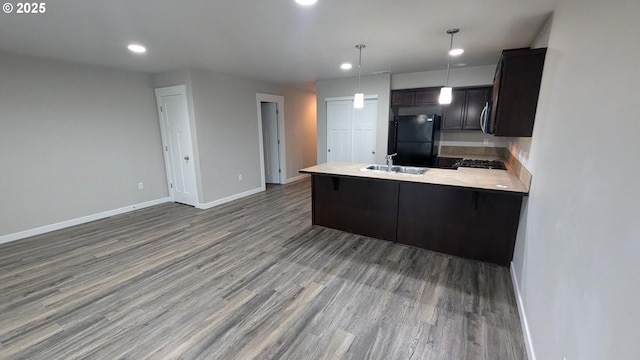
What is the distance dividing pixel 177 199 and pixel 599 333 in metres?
5.68

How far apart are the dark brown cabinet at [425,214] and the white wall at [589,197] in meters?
Answer: 0.85

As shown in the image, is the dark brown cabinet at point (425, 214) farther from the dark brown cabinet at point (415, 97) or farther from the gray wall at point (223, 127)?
the dark brown cabinet at point (415, 97)

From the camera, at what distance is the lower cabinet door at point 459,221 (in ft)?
8.78

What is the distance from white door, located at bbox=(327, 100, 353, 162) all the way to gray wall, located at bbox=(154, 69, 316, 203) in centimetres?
132

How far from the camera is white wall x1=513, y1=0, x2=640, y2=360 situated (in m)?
0.83

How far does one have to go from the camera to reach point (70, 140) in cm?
387

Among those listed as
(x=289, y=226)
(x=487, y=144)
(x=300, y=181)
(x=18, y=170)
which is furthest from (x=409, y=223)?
(x=18, y=170)

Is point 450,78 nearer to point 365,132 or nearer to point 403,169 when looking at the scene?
point 365,132

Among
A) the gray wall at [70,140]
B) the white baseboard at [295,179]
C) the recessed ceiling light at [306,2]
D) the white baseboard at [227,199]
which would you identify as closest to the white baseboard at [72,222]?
the gray wall at [70,140]

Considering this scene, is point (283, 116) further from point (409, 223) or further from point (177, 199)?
point (409, 223)

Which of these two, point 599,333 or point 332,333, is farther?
point 332,333

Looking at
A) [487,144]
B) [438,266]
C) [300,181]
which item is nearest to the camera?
[438,266]

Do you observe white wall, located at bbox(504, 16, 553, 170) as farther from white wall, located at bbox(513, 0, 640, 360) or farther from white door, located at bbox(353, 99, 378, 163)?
white door, located at bbox(353, 99, 378, 163)

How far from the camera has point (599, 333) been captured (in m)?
0.89
